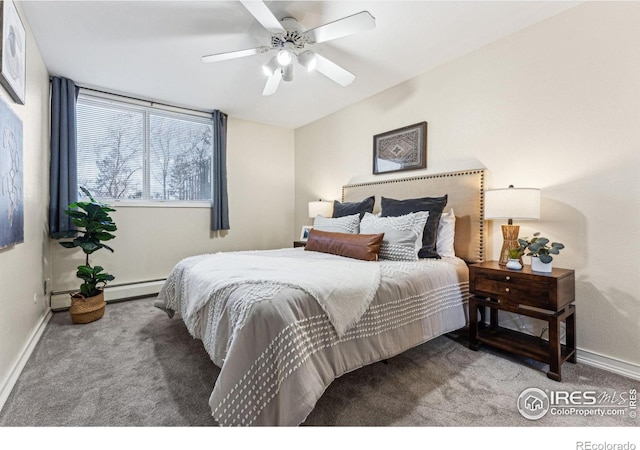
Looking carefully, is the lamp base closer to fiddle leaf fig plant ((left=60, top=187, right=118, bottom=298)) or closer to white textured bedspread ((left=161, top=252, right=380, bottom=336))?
white textured bedspread ((left=161, top=252, right=380, bottom=336))

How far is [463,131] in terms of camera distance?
260 centimetres

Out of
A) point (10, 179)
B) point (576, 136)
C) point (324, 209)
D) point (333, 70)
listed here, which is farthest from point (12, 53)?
point (576, 136)

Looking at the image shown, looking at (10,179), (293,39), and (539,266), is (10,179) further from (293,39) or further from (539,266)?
(539,266)

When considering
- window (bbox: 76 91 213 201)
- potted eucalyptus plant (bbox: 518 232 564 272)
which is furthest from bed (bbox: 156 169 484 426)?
window (bbox: 76 91 213 201)

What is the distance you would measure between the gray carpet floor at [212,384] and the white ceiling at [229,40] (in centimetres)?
244

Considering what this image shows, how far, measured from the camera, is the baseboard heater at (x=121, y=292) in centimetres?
298

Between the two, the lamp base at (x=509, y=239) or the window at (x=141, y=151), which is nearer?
the lamp base at (x=509, y=239)

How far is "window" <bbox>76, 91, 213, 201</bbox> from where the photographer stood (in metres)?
3.26

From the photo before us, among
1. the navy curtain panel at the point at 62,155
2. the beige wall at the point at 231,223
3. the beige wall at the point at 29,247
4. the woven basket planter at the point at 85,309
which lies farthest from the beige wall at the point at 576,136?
the navy curtain panel at the point at 62,155

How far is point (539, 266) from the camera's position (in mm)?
1845

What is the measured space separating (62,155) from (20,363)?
2077 millimetres

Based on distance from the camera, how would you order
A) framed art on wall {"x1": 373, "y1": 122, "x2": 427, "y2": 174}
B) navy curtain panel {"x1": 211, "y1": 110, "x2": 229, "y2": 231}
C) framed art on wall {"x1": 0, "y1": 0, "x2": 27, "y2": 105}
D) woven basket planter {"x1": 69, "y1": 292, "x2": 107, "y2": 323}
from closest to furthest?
framed art on wall {"x1": 0, "y1": 0, "x2": 27, "y2": 105} < woven basket planter {"x1": 69, "y1": 292, "x2": 107, "y2": 323} < framed art on wall {"x1": 373, "y1": 122, "x2": 427, "y2": 174} < navy curtain panel {"x1": 211, "y1": 110, "x2": 229, "y2": 231}

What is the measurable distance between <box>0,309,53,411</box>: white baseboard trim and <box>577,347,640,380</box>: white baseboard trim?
11.3 feet

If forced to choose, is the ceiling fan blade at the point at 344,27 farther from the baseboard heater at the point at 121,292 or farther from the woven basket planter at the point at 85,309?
the baseboard heater at the point at 121,292
